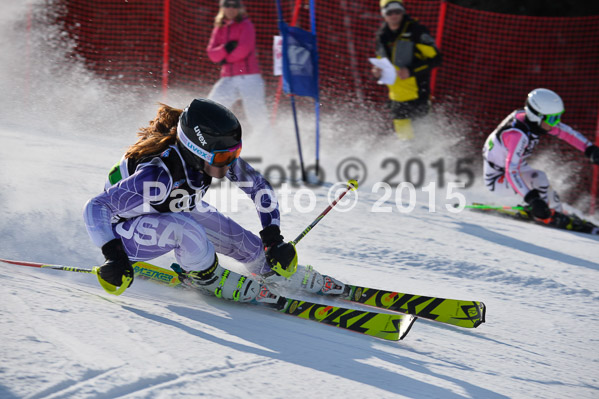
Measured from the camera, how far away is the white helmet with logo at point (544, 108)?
5996 mm

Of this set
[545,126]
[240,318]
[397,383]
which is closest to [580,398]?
[397,383]

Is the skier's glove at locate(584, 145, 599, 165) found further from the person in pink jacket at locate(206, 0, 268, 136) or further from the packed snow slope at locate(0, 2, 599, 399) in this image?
the person in pink jacket at locate(206, 0, 268, 136)

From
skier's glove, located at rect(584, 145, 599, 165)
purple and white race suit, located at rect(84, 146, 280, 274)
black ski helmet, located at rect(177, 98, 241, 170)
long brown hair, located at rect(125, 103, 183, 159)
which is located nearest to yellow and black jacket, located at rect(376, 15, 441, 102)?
skier's glove, located at rect(584, 145, 599, 165)

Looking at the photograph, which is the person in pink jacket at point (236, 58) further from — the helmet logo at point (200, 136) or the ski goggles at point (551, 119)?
the helmet logo at point (200, 136)

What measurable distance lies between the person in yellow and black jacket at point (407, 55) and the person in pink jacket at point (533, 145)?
107 centimetres

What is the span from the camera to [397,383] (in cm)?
241

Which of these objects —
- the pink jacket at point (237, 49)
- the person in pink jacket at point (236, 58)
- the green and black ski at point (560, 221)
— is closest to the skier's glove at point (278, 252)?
the green and black ski at point (560, 221)

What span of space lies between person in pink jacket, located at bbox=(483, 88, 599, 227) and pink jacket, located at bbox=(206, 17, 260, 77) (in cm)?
277

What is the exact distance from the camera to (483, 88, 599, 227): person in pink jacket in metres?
6.03

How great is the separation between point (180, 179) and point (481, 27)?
7167mm

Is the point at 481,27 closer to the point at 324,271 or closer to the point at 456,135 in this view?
the point at 456,135

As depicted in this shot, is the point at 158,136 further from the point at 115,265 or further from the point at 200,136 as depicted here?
the point at 115,265

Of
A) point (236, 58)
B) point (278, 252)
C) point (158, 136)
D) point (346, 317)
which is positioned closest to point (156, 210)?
point (158, 136)

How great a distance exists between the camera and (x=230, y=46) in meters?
7.02
